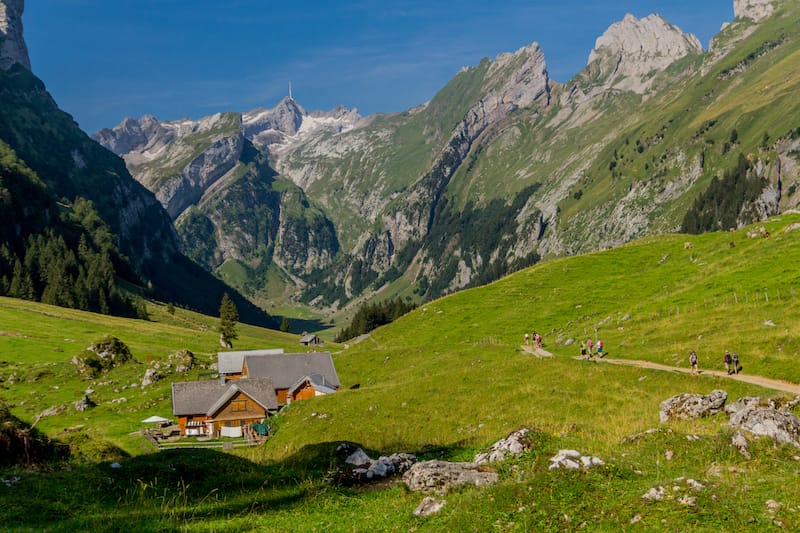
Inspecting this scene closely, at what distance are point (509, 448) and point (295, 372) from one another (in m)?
78.6

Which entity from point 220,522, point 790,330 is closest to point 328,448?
point 220,522

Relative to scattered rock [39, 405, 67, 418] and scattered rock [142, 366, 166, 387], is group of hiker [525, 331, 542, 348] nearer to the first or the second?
scattered rock [142, 366, 166, 387]

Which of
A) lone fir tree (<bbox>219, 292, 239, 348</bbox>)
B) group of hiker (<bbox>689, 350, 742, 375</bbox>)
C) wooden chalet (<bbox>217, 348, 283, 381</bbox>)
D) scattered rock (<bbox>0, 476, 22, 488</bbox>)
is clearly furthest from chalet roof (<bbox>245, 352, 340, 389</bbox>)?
scattered rock (<bbox>0, 476, 22, 488</bbox>)

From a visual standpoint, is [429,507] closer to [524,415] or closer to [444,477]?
[444,477]

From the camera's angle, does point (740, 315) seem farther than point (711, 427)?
Yes

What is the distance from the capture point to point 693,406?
2942 cm

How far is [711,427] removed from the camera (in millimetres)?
25234

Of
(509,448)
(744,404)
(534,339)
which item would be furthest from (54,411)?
(744,404)

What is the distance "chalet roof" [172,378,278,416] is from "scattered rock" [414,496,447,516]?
6850 centimetres

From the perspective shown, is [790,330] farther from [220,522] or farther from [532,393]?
[220,522]

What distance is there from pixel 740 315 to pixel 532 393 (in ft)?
92.5

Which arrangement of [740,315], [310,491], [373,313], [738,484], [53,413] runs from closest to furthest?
[738,484] < [310,491] < [740,315] < [53,413] < [373,313]

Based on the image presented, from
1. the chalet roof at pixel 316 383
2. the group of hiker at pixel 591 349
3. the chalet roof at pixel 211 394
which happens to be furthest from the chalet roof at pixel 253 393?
the group of hiker at pixel 591 349

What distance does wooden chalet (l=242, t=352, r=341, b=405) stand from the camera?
89688 millimetres
